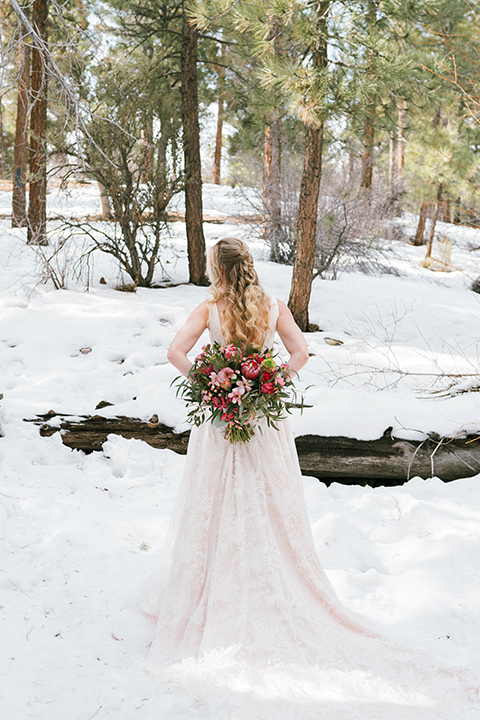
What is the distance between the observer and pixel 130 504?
454 centimetres

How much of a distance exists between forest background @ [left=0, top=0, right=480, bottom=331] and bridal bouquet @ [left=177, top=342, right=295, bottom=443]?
1480mm

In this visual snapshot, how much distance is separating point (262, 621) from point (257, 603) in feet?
0.27

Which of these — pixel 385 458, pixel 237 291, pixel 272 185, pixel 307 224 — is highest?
pixel 272 185

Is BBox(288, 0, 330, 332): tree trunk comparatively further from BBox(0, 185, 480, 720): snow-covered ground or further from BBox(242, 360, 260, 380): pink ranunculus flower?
BBox(242, 360, 260, 380): pink ranunculus flower

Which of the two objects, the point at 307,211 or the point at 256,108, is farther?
the point at 256,108

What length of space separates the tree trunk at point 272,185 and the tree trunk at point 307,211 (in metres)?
4.94

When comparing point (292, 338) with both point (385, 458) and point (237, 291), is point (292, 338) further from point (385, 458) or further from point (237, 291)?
point (385, 458)

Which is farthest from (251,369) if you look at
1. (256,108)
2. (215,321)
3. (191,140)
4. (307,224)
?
(256,108)

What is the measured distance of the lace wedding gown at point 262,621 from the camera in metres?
A: 2.42

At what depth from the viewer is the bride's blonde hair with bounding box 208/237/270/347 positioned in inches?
107

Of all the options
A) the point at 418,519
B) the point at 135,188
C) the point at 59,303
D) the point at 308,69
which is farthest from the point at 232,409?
the point at 135,188

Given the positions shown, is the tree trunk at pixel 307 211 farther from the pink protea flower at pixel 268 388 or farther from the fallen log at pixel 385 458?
the pink protea flower at pixel 268 388

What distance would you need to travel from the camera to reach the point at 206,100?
17.5 metres

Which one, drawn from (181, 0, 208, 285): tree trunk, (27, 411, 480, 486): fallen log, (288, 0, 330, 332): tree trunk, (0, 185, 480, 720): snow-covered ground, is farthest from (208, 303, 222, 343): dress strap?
(181, 0, 208, 285): tree trunk
